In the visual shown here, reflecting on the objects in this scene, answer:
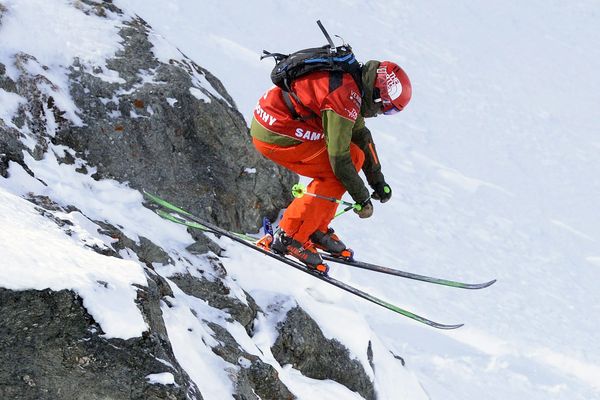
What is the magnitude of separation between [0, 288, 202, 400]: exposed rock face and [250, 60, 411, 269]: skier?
2.69 m

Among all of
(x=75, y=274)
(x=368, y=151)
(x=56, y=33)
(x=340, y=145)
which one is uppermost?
(x=340, y=145)

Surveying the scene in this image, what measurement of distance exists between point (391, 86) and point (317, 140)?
86 cm

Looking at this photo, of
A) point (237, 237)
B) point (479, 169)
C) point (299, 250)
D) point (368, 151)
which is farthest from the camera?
point (479, 169)

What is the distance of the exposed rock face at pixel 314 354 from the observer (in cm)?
792

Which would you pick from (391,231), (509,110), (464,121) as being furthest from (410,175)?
(509,110)

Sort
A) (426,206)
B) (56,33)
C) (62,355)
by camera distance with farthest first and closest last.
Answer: (426,206) → (56,33) → (62,355)

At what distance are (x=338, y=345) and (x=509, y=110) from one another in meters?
20.4

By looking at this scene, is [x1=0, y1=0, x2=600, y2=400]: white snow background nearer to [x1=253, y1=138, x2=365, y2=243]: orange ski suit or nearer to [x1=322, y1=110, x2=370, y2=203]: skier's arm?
[x1=253, y1=138, x2=365, y2=243]: orange ski suit

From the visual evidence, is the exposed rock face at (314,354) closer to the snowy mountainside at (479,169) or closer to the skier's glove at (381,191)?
the snowy mountainside at (479,169)

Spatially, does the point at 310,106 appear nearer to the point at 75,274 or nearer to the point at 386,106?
the point at 386,106

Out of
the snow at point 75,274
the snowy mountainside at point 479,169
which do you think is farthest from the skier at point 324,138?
the snow at point 75,274

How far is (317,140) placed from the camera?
6785 mm

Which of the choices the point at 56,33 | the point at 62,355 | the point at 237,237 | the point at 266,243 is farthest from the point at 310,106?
the point at 56,33

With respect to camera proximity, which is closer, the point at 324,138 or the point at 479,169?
the point at 324,138
